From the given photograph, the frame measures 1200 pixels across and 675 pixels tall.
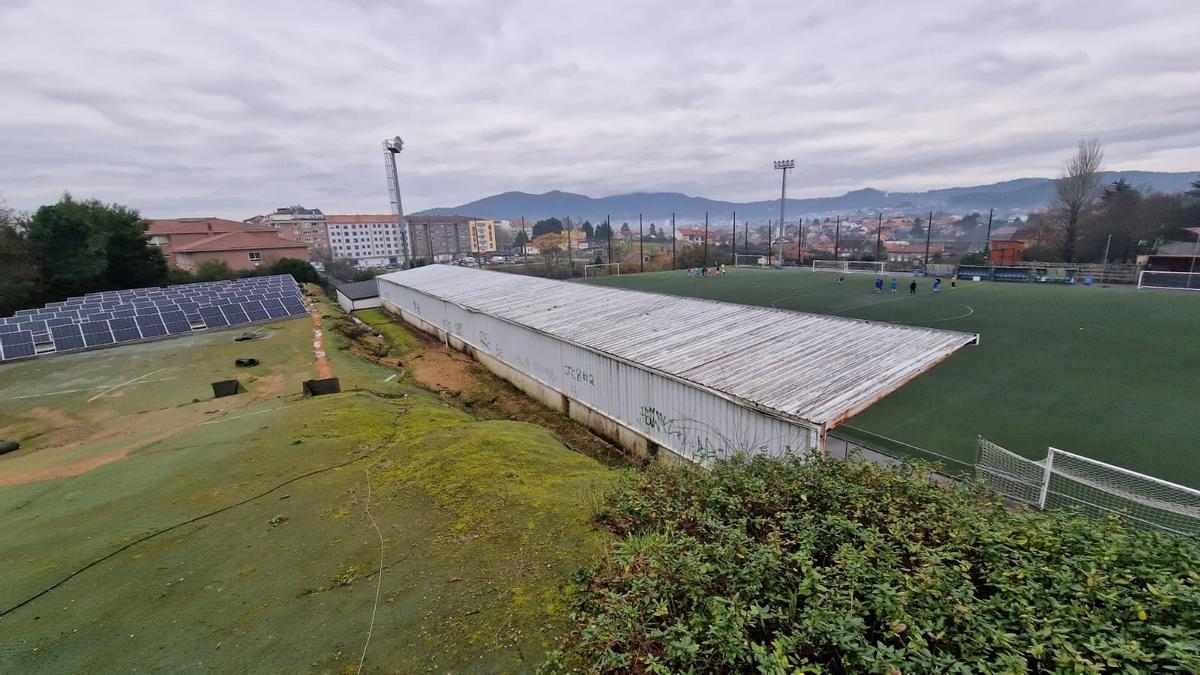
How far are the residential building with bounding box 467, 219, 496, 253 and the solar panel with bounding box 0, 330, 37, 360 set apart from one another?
379 feet

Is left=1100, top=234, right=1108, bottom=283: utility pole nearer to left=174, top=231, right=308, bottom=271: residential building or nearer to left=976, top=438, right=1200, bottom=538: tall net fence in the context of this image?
left=976, top=438, right=1200, bottom=538: tall net fence

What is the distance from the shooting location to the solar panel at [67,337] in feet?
68.8

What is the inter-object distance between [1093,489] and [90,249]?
2042 inches

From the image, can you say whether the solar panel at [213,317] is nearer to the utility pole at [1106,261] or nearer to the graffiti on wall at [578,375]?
the graffiti on wall at [578,375]

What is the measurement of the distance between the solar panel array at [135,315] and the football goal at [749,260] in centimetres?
5581

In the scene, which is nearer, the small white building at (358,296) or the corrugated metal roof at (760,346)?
the corrugated metal roof at (760,346)

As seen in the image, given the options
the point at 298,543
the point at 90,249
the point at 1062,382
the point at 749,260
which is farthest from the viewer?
the point at 749,260

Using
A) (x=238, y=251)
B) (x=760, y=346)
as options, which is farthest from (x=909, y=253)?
(x=238, y=251)

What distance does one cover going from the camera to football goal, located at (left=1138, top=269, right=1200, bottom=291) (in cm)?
3212

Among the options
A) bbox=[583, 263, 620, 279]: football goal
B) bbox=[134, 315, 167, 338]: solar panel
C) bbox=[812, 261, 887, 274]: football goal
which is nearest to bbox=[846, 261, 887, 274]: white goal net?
bbox=[812, 261, 887, 274]: football goal

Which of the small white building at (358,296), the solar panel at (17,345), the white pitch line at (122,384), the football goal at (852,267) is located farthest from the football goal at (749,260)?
the solar panel at (17,345)

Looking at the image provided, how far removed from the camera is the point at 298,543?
6.31m

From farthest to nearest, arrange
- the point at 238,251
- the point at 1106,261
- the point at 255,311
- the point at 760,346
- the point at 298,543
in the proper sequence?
the point at 238,251, the point at 1106,261, the point at 255,311, the point at 760,346, the point at 298,543

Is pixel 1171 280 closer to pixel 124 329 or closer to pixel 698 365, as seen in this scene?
pixel 698 365
